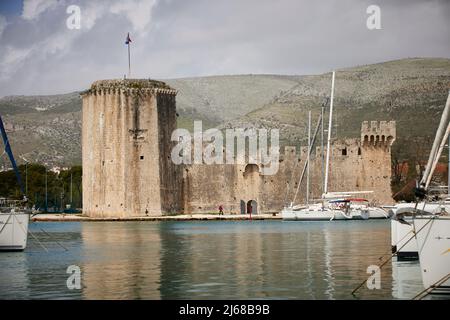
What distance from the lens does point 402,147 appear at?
67.6 m

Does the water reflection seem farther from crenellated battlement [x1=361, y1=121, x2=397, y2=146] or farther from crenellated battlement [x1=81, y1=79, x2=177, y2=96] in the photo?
crenellated battlement [x1=361, y1=121, x2=397, y2=146]

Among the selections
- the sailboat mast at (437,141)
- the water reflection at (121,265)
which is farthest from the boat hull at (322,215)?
the sailboat mast at (437,141)

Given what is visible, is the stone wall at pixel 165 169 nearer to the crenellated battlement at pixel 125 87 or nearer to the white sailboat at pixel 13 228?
the crenellated battlement at pixel 125 87

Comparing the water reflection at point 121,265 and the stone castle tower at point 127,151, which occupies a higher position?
the stone castle tower at point 127,151

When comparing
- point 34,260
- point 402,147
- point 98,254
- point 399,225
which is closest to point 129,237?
point 98,254

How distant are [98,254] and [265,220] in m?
22.0

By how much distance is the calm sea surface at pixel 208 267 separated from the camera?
15.3 meters

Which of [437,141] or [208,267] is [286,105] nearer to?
[208,267]

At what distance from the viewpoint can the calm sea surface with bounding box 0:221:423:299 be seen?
15.3 meters

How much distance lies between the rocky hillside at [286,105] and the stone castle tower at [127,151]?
2277cm

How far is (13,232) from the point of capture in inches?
938

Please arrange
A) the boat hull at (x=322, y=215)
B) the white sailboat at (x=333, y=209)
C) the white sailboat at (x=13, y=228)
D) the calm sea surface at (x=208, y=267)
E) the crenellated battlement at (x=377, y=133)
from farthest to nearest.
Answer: the crenellated battlement at (x=377, y=133)
the white sailboat at (x=333, y=209)
the boat hull at (x=322, y=215)
the white sailboat at (x=13, y=228)
the calm sea surface at (x=208, y=267)

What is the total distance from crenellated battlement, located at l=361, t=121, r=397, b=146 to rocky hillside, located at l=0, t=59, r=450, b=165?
16.4 meters

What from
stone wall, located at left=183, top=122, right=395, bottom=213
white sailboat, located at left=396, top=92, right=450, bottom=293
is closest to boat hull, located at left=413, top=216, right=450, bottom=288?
white sailboat, located at left=396, top=92, right=450, bottom=293
